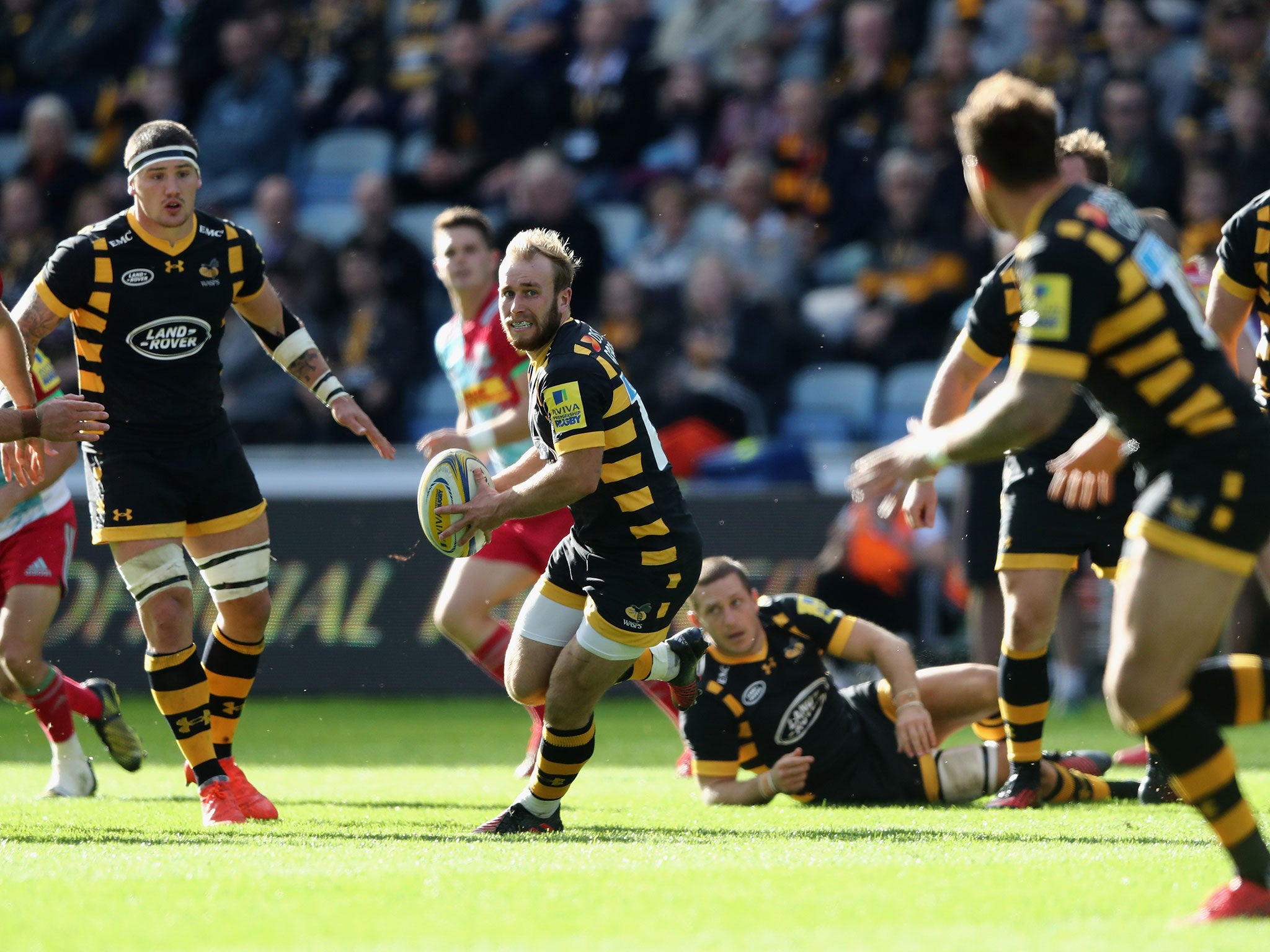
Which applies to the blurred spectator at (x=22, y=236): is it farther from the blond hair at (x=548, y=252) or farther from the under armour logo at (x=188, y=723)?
the blond hair at (x=548, y=252)

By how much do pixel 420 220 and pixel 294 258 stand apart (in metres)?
1.43

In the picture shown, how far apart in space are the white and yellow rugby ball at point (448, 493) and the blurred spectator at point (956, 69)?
926 cm

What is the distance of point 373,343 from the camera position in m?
13.6

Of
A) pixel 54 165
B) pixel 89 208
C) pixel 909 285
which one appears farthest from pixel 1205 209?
pixel 54 165

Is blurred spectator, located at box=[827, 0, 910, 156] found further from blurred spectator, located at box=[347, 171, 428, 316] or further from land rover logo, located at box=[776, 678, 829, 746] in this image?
land rover logo, located at box=[776, 678, 829, 746]

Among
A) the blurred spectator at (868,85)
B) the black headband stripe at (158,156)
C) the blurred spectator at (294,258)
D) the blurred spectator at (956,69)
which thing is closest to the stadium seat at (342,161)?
the blurred spectator at (294,258)

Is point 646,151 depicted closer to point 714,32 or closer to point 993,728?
point 714,32

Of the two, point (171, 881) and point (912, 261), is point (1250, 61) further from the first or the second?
point (171, 881)

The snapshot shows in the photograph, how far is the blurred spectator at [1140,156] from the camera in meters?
12.6

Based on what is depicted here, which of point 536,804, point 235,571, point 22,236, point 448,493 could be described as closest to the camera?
point 448,493

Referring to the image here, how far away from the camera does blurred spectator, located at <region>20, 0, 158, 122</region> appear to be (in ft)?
56.0

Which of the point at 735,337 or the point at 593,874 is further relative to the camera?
the point at 735,337

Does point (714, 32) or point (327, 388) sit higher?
point (714, 32)

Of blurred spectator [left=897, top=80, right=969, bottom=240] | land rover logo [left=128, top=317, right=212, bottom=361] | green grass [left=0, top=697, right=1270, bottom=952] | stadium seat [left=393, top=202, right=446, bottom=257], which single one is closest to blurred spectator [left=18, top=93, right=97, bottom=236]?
stadium seat [left=393, top=202, right=446, bottom=257]
